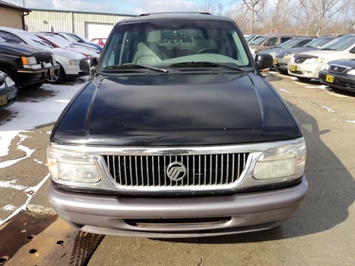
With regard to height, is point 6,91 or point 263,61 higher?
point 263,61

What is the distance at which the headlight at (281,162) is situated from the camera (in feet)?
6.57

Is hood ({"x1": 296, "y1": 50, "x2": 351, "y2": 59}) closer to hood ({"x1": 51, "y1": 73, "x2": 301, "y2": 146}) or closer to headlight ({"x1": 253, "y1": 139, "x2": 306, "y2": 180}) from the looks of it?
hood ({"x1": 51, "y1": 73, "x2": 301, "y2": 146})

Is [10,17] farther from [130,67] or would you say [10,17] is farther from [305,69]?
[130,67]

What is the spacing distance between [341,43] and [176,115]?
10.6 metres

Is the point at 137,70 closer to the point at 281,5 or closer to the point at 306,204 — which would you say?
the point at 306,204

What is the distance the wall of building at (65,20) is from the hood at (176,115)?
40.7 meters

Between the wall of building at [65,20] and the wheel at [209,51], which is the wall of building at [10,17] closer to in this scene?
the wall of building at [65,20]

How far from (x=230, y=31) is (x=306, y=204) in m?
2.03

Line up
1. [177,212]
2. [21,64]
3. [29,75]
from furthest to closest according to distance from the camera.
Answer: [29,75], [21,64], [177,212]

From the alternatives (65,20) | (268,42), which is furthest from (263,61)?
(65,20)

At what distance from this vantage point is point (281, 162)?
6.70 feet

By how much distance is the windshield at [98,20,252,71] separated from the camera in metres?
3.38

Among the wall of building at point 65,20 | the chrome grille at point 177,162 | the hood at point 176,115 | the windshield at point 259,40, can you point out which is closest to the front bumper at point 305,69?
the windshield at point 259,40

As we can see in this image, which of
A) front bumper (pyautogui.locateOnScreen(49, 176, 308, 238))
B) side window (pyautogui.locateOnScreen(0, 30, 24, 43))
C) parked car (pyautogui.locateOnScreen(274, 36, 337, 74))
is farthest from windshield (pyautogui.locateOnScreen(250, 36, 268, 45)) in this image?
front bumper (pyautogui.locateOnScreen(49, 176, 308, 238))
